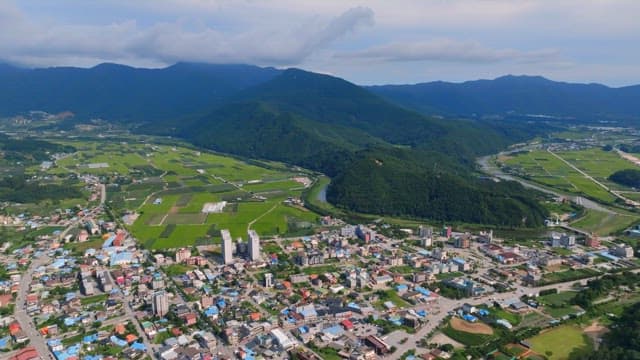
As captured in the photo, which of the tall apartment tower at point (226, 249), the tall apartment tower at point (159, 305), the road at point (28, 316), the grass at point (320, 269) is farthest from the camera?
the tall apartment tower at point (226, 249)

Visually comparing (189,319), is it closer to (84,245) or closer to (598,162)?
(84,245)

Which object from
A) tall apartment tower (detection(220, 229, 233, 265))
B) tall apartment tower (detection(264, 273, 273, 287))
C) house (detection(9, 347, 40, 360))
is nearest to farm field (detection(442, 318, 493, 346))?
tall apartment tower (detection(264, 273, 273, 287))

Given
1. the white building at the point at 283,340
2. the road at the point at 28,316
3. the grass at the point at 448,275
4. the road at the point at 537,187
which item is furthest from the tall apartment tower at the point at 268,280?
the road at the point at 537,187

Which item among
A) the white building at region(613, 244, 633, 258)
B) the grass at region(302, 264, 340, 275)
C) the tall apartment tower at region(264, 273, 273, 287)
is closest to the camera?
the tall apartment tower at region(264, 273, 273, 287)

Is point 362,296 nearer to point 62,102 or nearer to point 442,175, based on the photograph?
point 442,175

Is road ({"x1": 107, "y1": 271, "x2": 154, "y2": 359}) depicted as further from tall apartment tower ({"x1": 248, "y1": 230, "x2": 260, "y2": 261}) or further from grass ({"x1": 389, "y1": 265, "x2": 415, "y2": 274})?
grass ({"x1": 389, "y1": 265, "x2": 415, "y2": 274})

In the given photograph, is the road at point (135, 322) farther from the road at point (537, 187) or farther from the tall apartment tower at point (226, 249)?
the road at point (537, 187)

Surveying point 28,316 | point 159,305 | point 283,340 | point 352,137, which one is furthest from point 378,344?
point 352,137
